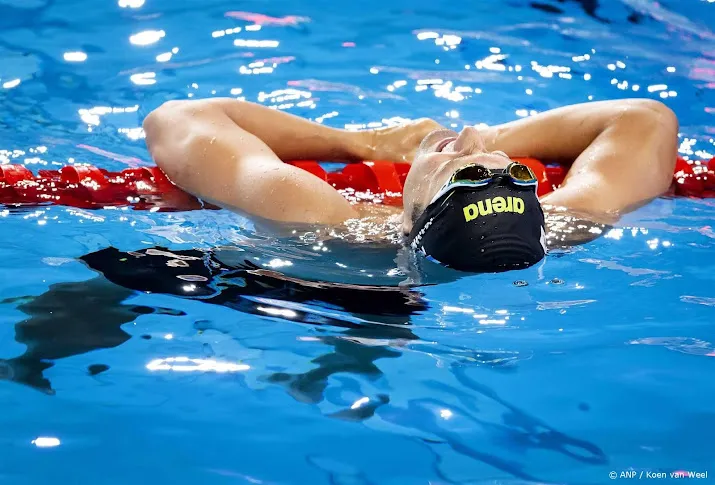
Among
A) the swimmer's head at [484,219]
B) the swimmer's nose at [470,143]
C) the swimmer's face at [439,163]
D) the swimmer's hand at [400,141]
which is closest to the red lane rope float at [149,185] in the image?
the swimmer's hand at [400,141]

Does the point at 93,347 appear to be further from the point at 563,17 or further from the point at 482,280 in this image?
the point at 563,17

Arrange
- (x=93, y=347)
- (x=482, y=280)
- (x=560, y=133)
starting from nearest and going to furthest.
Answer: (x=93, y=347), (x=482, y=280), (x=560, y=133)

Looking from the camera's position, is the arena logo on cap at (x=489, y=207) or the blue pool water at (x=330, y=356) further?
the arena logo on cap at (x=489, y=207)

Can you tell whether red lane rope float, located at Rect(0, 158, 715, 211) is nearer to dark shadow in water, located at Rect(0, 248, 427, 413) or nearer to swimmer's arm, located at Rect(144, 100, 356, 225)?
swimmer's arm, located at Rect(144, 100, 356, 225)

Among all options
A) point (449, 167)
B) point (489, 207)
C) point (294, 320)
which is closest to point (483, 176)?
point (489, 207)

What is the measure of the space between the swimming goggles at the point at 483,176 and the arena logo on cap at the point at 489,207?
0.18 ft

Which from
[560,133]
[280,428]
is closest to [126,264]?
[280,428]

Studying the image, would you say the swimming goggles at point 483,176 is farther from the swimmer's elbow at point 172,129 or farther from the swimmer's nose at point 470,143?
the swimmer's elbow at point 172,129

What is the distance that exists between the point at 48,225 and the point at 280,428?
174 centimetres

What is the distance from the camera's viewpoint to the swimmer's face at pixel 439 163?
8.91 ft

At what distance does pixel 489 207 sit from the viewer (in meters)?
→ 2.47

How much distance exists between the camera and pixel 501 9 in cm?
697

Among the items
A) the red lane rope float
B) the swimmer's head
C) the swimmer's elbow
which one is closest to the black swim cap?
Result: the swimmer's head

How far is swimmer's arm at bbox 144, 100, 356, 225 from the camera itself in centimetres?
308
